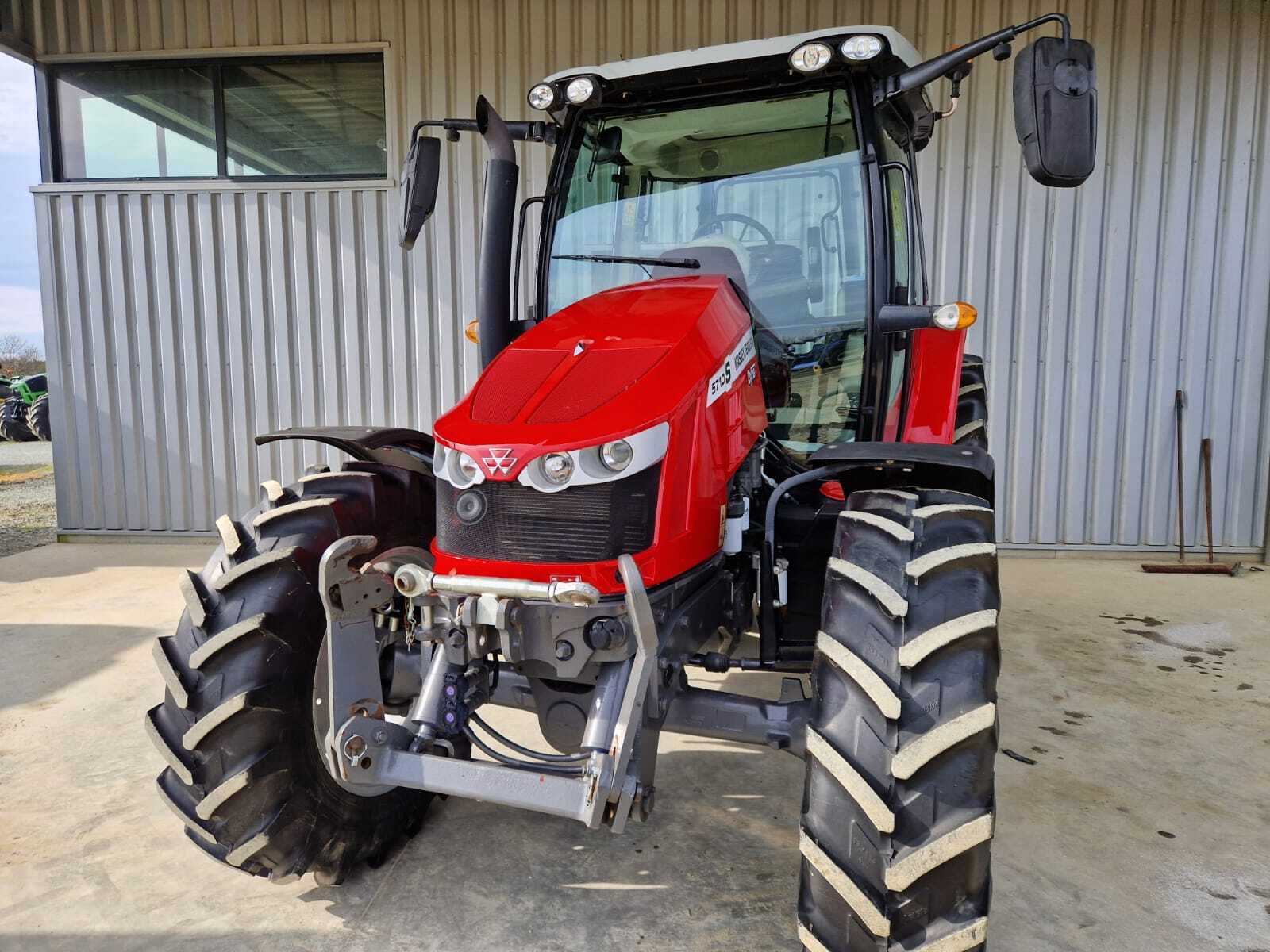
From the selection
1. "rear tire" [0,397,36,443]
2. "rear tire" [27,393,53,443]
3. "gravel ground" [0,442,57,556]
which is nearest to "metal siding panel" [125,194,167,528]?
"gravel ground" [0,442,57,556]

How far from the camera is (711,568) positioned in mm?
2049

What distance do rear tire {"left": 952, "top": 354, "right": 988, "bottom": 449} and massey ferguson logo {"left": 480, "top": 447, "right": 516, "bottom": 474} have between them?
7.96 ft

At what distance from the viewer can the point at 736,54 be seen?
2342 mm

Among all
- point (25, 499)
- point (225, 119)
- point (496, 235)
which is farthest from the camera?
point (25, 499)

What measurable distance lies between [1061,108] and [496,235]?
1.35 meters

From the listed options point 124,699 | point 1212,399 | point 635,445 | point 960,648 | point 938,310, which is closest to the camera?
point 960,648

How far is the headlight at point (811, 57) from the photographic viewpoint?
7.07 feet

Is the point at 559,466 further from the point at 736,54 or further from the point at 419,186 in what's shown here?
the point at 736,54

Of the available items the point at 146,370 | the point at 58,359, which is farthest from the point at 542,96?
the point at 58,359

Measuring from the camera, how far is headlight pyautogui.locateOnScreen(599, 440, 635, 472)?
1686mm

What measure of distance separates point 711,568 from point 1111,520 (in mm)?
4678

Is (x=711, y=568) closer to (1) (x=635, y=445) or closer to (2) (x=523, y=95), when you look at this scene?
(1) (x=635, y=445)

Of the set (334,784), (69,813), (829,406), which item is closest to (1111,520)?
(829,406)

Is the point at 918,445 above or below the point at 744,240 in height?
below
